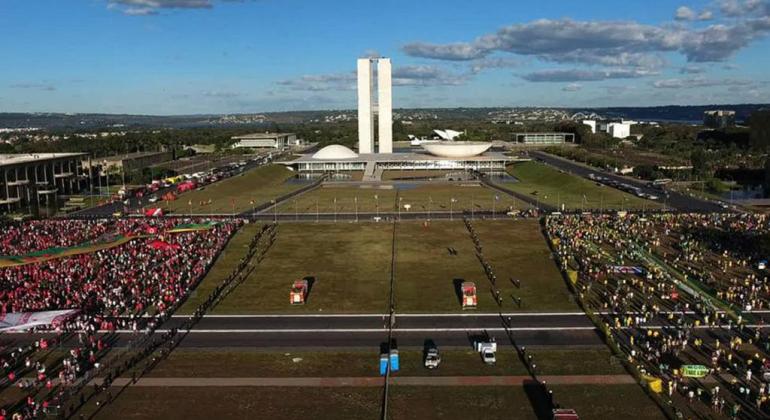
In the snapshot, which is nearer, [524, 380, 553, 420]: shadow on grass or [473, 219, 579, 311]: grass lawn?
[524, 380, 553, 420]: shadow on grass

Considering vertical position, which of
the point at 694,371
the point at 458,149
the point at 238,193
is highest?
the point at 458,149

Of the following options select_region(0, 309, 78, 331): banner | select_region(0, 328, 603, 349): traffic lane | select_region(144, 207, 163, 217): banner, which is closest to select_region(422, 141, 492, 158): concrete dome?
select_region(144, 207, 163, 217): banner

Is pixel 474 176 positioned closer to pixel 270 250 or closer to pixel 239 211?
pixel 239 211

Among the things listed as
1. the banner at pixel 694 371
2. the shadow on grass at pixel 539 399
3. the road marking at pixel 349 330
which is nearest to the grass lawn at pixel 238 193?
the road marking at pixel 349 330

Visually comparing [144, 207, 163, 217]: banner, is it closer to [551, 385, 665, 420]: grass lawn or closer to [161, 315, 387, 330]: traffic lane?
[161, 315, 387, 330]: traffic lane

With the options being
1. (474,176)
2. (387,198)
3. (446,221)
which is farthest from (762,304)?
(474,176)

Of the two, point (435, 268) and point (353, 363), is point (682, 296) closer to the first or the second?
point (435, 268)

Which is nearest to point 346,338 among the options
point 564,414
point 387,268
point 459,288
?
point 459,288
